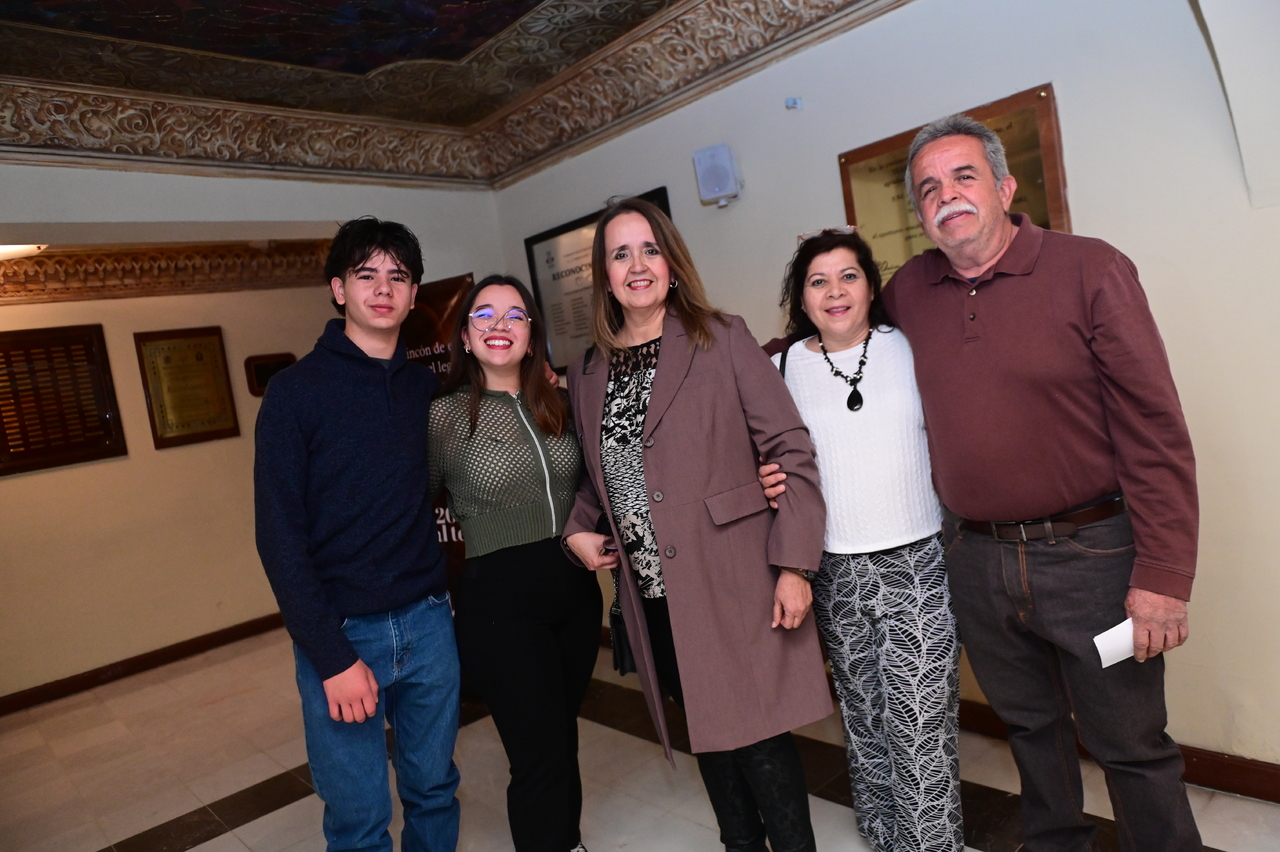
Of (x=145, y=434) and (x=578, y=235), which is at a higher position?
(x=578, y=235)

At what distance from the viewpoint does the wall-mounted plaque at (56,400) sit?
4.63 m

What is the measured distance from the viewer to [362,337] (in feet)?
6.36

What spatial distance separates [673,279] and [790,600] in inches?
29.9

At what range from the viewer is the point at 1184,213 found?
2.08m

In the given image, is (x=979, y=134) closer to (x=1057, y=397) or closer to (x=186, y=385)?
(x=1057, y=397)

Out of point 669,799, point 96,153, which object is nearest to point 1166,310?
point 669,799

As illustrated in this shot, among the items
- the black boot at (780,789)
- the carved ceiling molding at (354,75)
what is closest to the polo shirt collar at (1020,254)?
the black boot at (780,789)

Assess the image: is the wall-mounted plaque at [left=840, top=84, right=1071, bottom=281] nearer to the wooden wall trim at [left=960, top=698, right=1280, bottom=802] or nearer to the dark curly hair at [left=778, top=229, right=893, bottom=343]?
the dark curly hair at [left=778, top=229, right=893, bottom=343]

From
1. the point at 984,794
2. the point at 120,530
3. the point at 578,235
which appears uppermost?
the point at 578,235

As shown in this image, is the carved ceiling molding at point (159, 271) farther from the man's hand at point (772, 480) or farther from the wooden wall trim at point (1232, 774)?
the wooden wall trim at point (1232, 774)

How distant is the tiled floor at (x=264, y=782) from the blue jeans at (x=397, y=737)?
606mm

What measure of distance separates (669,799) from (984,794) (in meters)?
0.95

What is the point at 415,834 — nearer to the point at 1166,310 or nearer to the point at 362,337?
the point at 362,337

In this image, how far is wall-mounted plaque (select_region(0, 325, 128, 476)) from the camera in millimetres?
4633
